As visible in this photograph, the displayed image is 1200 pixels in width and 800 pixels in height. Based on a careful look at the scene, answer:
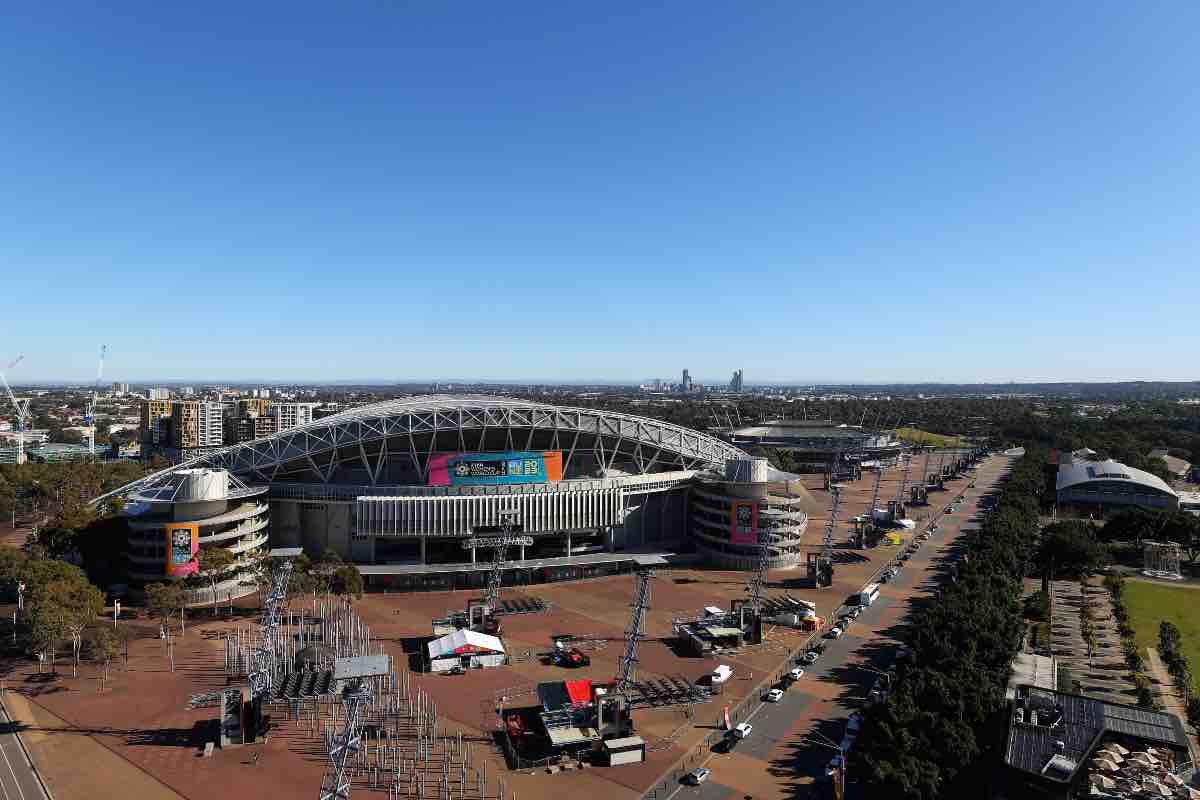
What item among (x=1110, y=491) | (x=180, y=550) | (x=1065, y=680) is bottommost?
(x=1065, y=680)

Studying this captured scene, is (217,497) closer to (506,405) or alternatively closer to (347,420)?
(347,420)

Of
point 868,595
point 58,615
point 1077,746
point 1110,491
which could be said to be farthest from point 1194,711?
point 1110,491

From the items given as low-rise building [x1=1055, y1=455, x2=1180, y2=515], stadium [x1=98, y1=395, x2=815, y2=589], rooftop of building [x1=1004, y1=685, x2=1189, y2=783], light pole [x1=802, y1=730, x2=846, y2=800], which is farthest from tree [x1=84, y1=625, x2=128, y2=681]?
low-rise building [x1=1055, y1=455, x2=1180, y2=515]

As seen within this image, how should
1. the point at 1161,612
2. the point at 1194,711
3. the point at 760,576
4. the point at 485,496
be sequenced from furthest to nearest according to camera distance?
the point at 485,496
the point at 1161,612
the point at 760,576
the point at 1194,711

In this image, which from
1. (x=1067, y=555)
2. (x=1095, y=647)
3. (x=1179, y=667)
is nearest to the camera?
(x=1179, y=667)

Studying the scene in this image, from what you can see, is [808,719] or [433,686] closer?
[808,719]

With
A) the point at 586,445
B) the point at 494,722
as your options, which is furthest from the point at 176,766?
the point at 586,445

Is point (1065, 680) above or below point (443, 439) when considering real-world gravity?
below

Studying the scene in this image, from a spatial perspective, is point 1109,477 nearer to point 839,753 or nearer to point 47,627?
point 839,753
